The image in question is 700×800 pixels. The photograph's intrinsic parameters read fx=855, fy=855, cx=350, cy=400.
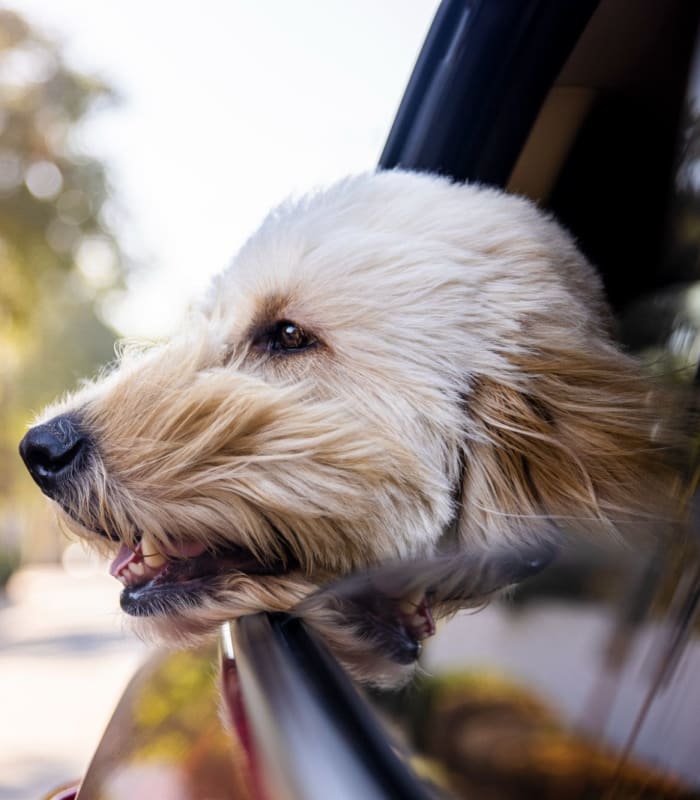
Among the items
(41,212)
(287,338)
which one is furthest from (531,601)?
(41,212)

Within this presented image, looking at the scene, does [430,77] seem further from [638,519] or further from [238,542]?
[638,519]

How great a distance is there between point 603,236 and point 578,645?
0.78m

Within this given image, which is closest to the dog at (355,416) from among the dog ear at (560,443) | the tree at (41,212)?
the dog ear at (560,443)

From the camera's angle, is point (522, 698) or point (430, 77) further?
point (430, 77)

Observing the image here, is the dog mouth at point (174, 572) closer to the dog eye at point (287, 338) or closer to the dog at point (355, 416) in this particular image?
the dog at point (355, 416)

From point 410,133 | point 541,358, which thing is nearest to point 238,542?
point 541,358

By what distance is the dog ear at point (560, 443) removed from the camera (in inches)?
29.8

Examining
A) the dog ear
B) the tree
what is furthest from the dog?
the tree

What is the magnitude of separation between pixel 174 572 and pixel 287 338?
357 mm

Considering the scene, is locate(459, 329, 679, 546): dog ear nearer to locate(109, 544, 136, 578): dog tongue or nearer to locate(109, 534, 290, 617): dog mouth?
locate(109, 534, 290, 617): dog mouth

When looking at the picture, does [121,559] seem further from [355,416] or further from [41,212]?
[41,212]

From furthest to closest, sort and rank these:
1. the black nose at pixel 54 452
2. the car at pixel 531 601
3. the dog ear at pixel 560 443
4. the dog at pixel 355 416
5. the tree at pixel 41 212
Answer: the tree at pixel 41 212
the black nose at pixel 54 452
the dog at pixel 355 416
the dog ear at pixel 560 443
the car at pixel 531 601

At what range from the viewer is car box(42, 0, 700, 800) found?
1.41ft

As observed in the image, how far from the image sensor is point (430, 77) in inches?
59.3
